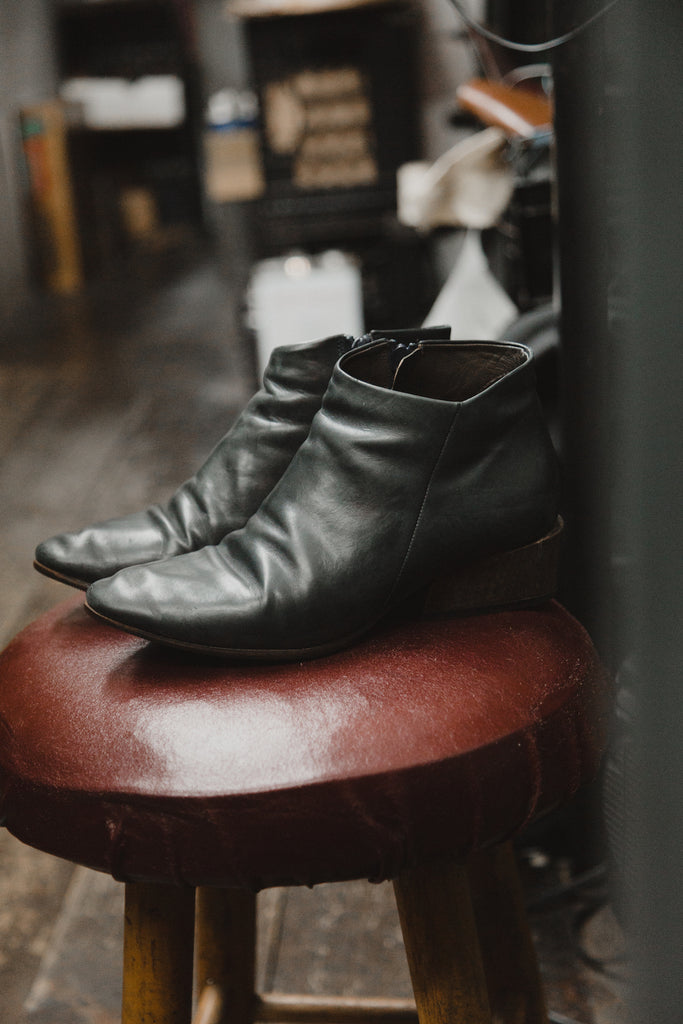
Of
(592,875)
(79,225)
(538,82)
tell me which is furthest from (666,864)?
(79,225)

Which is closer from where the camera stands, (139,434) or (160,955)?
(160,955)

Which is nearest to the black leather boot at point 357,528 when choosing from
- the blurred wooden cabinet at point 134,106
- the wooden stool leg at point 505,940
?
the wooden stool leg at point 505,940

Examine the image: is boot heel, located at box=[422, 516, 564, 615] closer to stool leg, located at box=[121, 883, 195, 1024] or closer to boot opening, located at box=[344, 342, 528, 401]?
boot opening, located at box=[344, 342, 528, 401]

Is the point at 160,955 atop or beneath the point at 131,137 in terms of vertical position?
beneath

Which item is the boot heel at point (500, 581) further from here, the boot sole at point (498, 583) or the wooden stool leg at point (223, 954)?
the wooden stool leg at point (223, 954)

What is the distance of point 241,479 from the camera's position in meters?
0.71

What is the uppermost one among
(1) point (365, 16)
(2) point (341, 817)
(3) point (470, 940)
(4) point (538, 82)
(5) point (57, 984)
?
(1) point (365, 16)

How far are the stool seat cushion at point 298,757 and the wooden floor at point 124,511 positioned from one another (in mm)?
637

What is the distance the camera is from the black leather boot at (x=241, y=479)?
2.31 ft

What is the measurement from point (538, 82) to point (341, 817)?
5.54 feet

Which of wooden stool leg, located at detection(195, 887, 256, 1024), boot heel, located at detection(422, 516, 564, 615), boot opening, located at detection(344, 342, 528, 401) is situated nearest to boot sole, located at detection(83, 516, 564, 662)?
boot heel, located at detection(422, 516, 564, 615)

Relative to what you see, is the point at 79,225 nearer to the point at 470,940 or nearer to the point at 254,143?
the point at 254,143

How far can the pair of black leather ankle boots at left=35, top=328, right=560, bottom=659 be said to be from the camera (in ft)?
1.88

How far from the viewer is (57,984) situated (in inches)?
49.3
